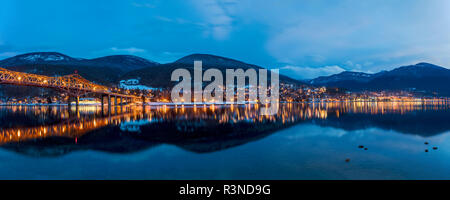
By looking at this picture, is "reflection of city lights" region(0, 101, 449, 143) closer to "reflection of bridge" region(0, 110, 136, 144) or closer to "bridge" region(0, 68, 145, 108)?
"reflection of bridge" region(0, 110, 136, 144)

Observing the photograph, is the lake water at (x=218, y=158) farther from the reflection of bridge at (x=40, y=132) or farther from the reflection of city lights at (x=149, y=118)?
the reflection of city lights at (x=149, y=118)

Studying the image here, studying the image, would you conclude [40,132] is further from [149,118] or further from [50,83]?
[50,83]

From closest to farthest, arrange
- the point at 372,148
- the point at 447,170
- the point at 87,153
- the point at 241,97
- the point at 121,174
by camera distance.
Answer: the point at 121,174, the point at 447,170, the point at 87,153, the point at 372,148, the point at 241,97

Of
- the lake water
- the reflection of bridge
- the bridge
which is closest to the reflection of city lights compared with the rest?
the reflection of bridge

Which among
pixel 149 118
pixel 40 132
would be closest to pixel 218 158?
pixel 40 132

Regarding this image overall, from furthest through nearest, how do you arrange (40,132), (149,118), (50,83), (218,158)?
(50,83)
(149,118)
(40,132)
(218,158)

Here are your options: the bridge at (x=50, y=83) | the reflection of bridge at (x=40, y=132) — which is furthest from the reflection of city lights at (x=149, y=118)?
the bridge at (x=50, y=83)

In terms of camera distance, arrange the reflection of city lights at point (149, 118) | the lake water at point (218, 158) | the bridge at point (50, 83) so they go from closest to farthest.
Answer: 1. the lake water at point (218, 158)
2. the reflection of city lights at point (149, 118)
3. the bridge at point (50, 83)

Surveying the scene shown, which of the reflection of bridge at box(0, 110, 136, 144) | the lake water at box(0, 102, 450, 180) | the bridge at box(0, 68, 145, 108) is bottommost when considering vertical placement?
the lake water at box(0, 102, 450, 180)

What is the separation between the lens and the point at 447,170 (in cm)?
998
